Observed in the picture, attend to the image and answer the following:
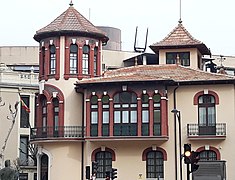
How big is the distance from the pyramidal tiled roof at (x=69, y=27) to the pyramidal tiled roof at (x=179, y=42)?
517 centimetres

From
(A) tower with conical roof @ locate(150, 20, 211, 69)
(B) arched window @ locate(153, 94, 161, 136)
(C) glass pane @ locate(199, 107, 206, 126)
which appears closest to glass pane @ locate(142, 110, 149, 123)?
(B) arched window @ locate(153, 94, 161, 136)

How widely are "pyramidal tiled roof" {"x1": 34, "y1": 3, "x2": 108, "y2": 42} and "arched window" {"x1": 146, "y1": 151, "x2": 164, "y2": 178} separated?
10.4 meters

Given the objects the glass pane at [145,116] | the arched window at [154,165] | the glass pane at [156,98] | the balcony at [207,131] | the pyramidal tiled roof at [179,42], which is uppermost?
the pyramidal tiled roof at [179,42]

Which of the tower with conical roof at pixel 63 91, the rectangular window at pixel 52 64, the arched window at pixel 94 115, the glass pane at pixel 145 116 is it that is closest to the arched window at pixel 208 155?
the glass pane at pixel 145 116

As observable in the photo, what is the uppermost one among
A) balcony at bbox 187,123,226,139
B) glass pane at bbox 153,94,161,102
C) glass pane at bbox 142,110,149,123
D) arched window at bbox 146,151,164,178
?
glass pane at bbox 153,94,161,102

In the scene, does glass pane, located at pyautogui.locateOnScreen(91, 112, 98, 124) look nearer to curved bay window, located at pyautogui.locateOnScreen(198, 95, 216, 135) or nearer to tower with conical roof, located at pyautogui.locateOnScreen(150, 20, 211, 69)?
curved bay window, located at pyautogui.locateOnScreen(198, 95, 216, 135)

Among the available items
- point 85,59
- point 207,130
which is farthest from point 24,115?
point 207,130

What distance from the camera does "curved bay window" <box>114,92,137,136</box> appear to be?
48.6m

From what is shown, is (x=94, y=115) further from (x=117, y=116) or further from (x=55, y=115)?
(x=55, y=115)

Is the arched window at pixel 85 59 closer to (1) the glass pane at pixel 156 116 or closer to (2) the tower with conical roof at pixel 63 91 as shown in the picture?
(2) the tower with conical roof at pixel 63 91

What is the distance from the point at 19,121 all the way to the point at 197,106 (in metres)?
22.6

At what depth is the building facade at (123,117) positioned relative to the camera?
158ft

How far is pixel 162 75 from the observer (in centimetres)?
5116

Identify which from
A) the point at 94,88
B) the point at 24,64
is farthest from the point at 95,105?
the point at 24,64
